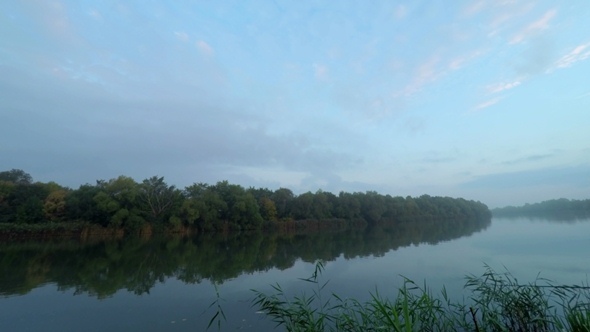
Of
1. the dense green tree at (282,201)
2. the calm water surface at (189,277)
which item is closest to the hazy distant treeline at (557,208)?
the dense green tree at (282,201)

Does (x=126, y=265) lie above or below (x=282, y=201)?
below

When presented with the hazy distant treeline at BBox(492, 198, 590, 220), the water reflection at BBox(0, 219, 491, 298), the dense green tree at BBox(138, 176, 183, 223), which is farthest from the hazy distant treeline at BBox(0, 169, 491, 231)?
the hazy distant treeline at BBox(492, 198, 590, 220)

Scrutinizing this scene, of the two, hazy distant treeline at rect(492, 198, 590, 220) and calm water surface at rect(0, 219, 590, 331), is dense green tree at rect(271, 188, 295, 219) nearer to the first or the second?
calm water surface at rect(0, 219, 590, 331)

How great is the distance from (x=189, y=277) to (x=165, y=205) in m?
30.2

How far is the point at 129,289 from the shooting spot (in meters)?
11.8

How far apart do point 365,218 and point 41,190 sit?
2001 inches

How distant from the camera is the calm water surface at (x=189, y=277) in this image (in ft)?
27.7

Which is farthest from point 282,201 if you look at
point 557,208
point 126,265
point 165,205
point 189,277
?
point 557,208

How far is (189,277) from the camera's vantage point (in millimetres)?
13867

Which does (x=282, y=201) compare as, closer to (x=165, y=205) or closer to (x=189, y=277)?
(x=165, y=205)

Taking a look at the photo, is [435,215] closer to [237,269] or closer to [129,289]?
[237,269]

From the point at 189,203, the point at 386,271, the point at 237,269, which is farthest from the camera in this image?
the point at 189,203

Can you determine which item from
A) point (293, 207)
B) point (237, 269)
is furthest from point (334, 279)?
point (293, 207)

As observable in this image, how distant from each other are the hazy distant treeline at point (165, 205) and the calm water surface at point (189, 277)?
1365 centimetres
